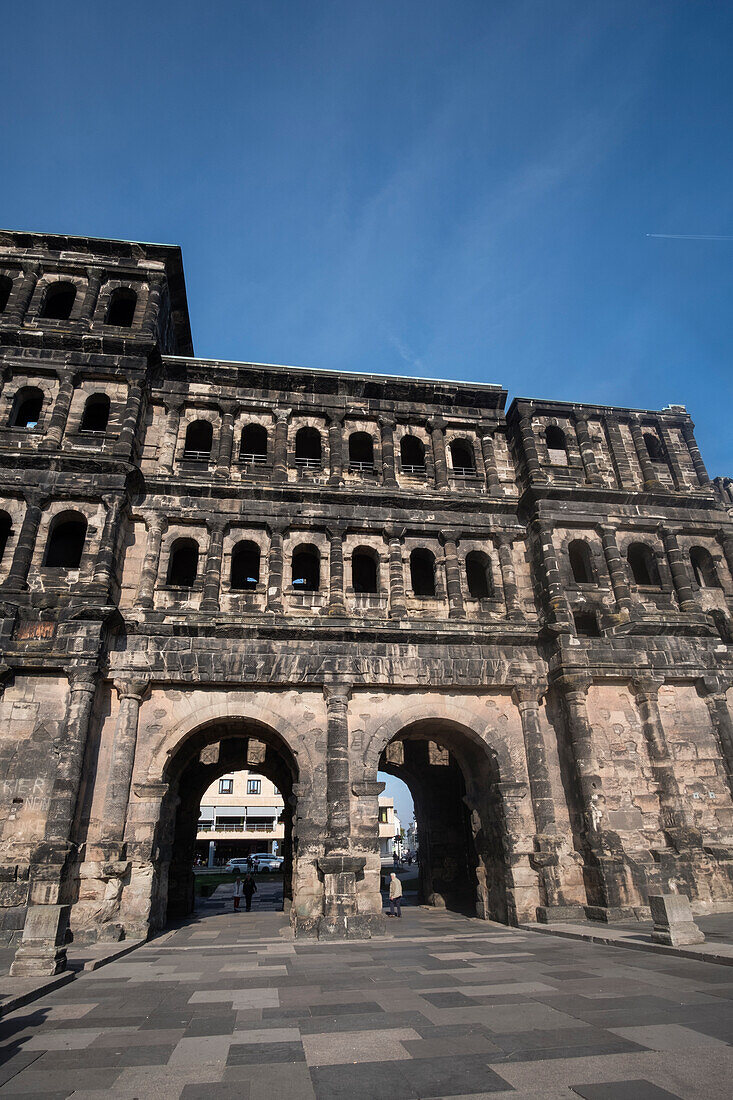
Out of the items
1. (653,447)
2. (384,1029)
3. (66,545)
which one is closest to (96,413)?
(66,545)

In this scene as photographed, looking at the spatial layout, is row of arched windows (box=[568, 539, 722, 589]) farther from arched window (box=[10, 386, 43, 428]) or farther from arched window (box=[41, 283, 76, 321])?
arched window (box=[41, 283, 76, 321])

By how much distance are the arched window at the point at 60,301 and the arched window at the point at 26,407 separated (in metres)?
3.61

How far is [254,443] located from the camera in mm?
21969

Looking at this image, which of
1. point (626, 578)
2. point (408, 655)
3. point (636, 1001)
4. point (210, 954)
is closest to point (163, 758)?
point (210, 954)

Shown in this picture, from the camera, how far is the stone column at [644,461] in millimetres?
21578

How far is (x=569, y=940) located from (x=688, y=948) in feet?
10.5

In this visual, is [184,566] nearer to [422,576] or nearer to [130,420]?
[130,420]

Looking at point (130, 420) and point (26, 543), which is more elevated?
point (130, 420)

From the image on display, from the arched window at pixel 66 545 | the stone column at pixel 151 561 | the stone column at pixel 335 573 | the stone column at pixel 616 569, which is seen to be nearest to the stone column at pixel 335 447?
the stone column at pixel 335 573

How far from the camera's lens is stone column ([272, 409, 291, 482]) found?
20.1 metres

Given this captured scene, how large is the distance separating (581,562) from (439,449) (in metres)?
6.25

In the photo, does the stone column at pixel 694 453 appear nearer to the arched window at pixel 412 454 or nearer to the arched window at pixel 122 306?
the arched window at pixel 412 454

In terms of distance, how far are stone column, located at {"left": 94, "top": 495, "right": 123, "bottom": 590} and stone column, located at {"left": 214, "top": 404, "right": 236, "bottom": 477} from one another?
3325 mm

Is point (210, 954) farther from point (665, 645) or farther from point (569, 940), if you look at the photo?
point (665, 645)
